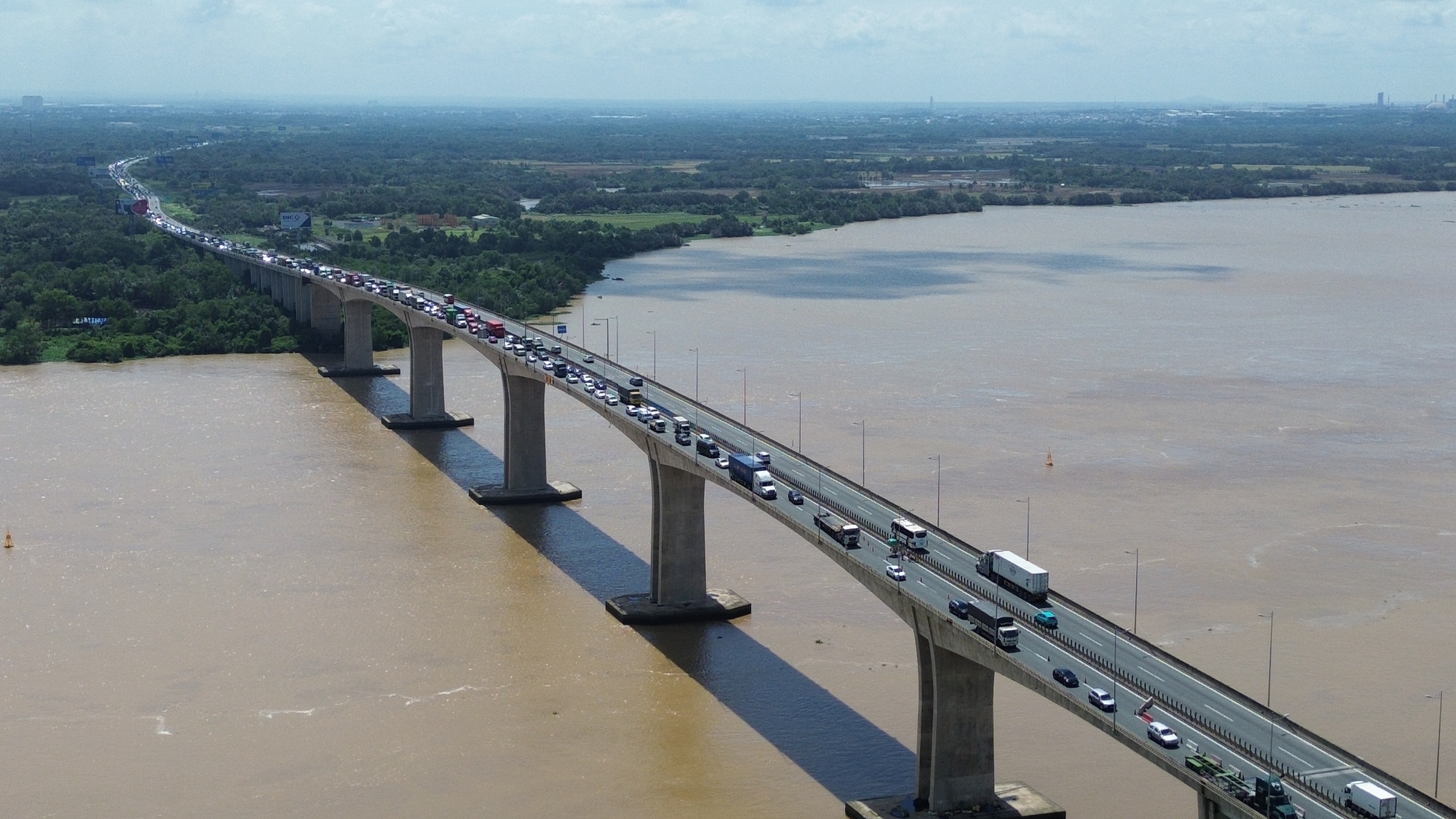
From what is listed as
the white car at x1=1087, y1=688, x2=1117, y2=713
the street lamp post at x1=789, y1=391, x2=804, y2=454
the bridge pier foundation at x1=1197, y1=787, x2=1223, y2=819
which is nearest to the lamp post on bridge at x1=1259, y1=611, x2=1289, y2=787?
the bridge pier foundation at x1=1197, y1=787, x2=1223, y2=819

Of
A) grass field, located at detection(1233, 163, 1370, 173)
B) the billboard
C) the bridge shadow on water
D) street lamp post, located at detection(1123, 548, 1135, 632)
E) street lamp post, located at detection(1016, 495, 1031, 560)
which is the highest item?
grass field, located at detection(1233, 163, 1370, 173)

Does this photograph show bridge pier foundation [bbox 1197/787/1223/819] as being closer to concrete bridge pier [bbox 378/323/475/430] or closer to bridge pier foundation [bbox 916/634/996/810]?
bridge pier foundation [bbox 916/634/996/810]

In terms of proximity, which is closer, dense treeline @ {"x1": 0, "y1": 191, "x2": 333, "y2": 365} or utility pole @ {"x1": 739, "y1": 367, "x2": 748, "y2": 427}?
utility pole @ {"x1": 739, "y1": 367, "x2": 748, "y2": 427}

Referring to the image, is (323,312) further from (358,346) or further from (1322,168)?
(1322,168)

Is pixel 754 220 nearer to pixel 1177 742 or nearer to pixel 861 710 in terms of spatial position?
pixel 861 710

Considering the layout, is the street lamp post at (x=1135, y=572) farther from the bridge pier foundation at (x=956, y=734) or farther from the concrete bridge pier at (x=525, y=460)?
the concrete bridge pier at (x=525, y=460)

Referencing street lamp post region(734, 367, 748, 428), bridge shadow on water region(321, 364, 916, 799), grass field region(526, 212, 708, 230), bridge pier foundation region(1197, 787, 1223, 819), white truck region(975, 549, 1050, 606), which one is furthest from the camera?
grass field region(526, 212, 708, 230)
